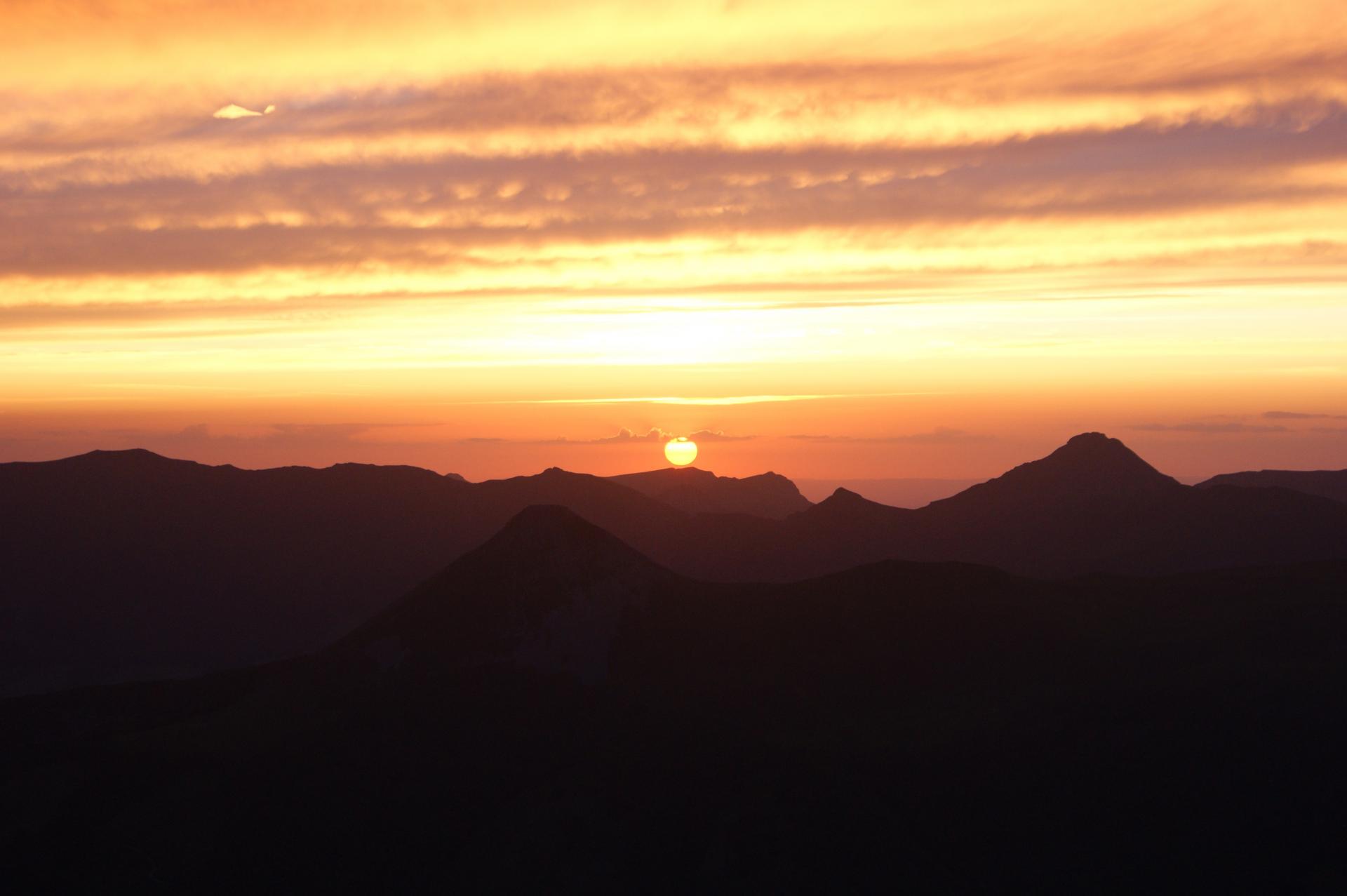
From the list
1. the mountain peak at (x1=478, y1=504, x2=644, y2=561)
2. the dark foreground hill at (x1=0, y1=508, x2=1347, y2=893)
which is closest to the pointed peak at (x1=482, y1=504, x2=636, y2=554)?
the mountain peak at (x1=478, y1=504, x2=644, y2=561)

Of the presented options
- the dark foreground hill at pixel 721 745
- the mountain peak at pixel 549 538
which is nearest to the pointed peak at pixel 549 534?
the mountain peak at pixel 549 538

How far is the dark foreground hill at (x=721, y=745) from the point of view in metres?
65.6

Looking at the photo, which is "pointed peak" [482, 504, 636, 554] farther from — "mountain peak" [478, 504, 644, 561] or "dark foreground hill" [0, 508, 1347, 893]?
"dark foreground hill" [0, 508, 1347, 893]

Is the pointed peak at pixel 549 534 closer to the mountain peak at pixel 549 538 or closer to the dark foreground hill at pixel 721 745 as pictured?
the mountain peak at pixel 549 538

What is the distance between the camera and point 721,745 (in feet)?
257

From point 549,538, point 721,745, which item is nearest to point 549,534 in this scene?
point 549,538

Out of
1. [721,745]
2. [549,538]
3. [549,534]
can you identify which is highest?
[549,534]

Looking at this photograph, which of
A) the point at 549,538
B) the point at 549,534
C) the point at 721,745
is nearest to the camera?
the point at 721,745

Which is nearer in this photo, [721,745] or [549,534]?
[721,745]

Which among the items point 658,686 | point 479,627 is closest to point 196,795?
point 479,627

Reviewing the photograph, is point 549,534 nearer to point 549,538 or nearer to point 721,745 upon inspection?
point 549,538

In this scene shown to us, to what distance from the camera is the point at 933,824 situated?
221 ft

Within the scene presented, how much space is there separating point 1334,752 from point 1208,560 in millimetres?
109750

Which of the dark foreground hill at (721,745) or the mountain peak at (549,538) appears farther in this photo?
the mountain peak at (549,538)
